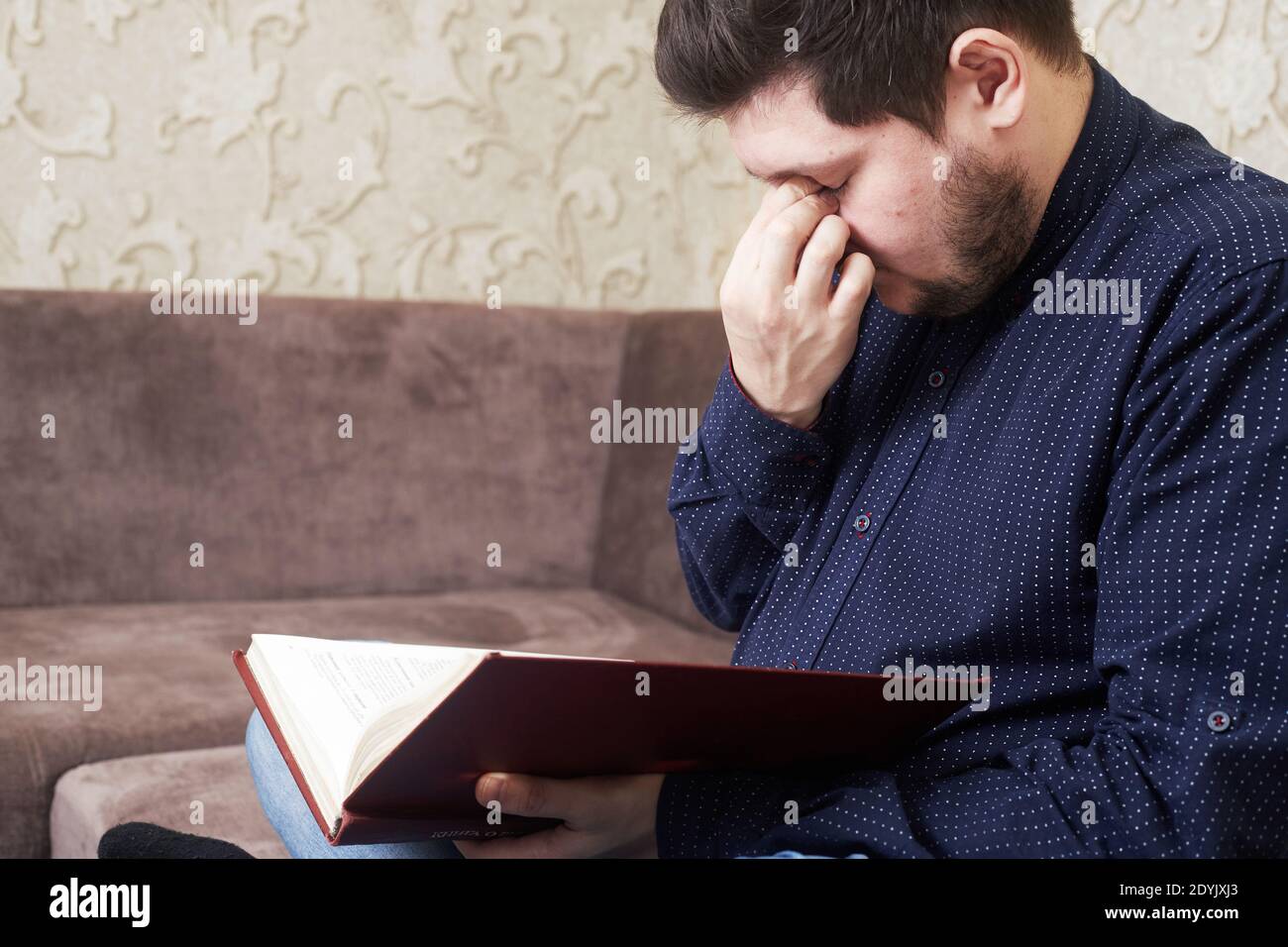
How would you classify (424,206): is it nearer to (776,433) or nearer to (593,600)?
(593,600)

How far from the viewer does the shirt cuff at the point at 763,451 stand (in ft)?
3.37

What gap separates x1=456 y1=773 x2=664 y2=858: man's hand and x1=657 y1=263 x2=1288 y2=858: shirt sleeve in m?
0.09

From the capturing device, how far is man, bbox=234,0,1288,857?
0.74 meters

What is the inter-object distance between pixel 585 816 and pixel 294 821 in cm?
31

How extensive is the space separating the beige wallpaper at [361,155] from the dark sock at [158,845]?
1306 mm

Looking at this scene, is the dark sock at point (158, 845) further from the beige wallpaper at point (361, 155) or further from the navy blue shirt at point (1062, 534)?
the beige wallpaper at point (361, 155)

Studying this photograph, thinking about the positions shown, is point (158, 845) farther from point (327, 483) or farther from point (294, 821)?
point (327, 483)

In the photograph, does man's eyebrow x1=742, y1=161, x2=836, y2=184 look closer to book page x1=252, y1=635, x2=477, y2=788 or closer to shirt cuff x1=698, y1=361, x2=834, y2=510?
shirt cuff x1=698, y1=361, x2=834, y2=510

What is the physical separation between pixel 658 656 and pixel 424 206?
3.44ft

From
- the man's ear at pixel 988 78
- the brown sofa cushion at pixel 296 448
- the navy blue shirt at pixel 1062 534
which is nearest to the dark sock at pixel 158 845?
the navy blue shirt at pixel 1062 534

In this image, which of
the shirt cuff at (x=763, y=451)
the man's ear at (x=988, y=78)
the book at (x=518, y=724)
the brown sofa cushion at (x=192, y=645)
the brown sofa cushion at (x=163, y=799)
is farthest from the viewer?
the brown sofa cushion at (x=192, y=645)

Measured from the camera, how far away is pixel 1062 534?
86cm

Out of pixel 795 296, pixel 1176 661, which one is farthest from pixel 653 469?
pixel 1176 661

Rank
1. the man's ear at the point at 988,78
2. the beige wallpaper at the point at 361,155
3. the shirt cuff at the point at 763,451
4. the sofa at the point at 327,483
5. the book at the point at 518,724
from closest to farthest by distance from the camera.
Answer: the book at the point at 518,724, the man's ear at the point at 988,78, the shirt cuff at the point at 763,451, the sofa at the point at 327,483, the beige wallpaper at the point at 361,155
